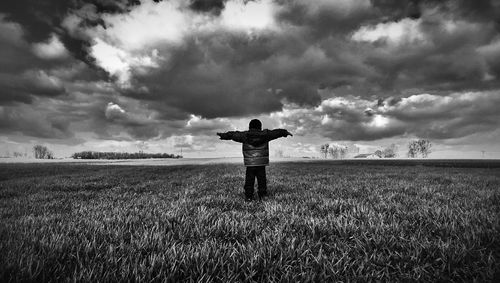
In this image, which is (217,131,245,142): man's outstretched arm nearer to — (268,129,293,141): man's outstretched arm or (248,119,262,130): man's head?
(248,119,262,130): man's head

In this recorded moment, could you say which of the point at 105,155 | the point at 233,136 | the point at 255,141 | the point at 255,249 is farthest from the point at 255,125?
the point at 105,155

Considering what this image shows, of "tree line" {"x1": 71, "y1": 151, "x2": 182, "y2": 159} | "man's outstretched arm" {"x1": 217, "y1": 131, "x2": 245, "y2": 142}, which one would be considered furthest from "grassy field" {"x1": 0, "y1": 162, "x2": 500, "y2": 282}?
"tree line" {"x1": 71, "y1": 151, "x2": 182, "y2": 159}

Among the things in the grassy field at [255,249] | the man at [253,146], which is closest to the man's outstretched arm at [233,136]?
the man at [253,146]

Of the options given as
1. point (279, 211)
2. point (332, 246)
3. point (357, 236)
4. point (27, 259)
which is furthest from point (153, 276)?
point (279, 211)

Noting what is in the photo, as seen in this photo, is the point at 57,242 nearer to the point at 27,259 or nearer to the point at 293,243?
the point at 27,259

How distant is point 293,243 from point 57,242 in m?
3.15

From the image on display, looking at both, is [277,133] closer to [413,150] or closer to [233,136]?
[233,136]

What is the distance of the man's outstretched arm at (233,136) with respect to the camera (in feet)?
25.1

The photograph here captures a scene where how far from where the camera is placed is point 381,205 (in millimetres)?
6352

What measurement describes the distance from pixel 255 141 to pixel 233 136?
2.23 ft

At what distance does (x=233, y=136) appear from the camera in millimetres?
7723

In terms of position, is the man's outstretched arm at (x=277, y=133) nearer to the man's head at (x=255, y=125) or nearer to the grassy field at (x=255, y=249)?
the man's head at (x=255, y=125)

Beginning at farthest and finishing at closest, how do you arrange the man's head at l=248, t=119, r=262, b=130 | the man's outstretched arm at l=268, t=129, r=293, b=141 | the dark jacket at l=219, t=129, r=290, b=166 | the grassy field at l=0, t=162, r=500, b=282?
the man's head at l=248, t=119, r=262, b=130 → the dark jacket at l=219, t=129, r=290, b=166 → the man's outstretched arm at l=268, t=129, r=293, b=141 → the grassy field at l=0, t=162, r=500, b=282

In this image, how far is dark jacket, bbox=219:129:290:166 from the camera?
748 cm
